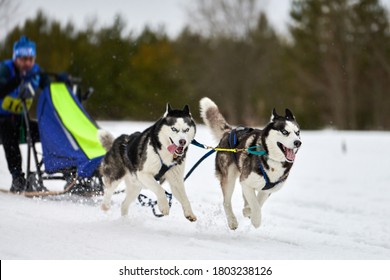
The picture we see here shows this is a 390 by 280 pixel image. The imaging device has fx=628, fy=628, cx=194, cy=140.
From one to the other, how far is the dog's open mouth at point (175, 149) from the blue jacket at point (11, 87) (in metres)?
2.74

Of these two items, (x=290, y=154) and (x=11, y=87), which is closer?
(x=290, y=154)

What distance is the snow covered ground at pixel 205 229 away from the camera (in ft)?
14.9

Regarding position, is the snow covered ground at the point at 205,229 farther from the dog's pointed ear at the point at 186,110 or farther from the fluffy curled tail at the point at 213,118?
the dog's pointed ear at the point at 186,110

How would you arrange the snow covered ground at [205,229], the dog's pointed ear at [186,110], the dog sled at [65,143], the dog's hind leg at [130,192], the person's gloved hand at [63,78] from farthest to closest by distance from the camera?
the person's gloved hand at [63,78] < the dog sled at [65,143] < the dog's hind leg at [130,192] < the dog's pointed ear at [186,110] < the snow covered ground at [205,229]

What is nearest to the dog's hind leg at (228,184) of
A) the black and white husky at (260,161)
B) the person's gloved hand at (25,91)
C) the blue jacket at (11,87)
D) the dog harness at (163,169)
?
the black and white husky at (260,161)

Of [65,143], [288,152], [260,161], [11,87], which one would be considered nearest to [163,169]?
[260,161]

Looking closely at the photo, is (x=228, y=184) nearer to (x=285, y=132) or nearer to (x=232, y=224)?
(x=232, y=224)

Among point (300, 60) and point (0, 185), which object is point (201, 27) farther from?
point (0, 185)

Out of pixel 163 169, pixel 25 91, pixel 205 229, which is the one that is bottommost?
pixel 205 229

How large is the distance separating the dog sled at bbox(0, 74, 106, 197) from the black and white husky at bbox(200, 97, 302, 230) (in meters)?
1.61

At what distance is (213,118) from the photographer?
19.7 feet

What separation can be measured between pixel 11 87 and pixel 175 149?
2.84m

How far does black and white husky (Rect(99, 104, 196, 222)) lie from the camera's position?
5141 mm
